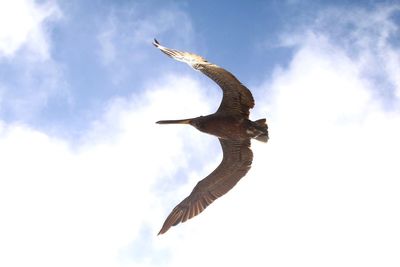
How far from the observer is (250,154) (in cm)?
1237

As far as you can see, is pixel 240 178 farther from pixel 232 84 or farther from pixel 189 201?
pixel 232 84

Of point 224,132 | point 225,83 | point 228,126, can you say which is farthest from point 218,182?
point 225,83

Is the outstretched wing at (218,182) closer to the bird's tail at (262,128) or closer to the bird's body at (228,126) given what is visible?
the bird's body at (228,126)

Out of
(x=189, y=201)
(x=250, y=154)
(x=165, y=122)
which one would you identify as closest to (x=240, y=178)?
(x=250, y=154)

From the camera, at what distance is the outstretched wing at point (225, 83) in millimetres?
10438

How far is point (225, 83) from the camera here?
10820 mm

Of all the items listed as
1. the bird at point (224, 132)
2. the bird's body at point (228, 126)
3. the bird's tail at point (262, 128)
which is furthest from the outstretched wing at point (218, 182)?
the bird's tail at point (262, 128)

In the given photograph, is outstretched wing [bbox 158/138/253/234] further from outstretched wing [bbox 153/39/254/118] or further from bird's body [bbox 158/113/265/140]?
outstretched wing [bbox 153/39/254/118]

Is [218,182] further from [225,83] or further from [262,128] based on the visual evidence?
[225,83]

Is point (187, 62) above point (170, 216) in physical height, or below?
above

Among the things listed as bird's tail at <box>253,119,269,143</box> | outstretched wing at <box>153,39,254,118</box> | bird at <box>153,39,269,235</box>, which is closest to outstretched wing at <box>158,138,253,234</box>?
bird at <box>153,39,269,235</box>

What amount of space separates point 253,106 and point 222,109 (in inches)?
29.5

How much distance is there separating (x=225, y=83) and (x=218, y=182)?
3008 millimetres

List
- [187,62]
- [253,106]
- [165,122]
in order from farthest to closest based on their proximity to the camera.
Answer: [165,122]
[253,106]
[187,62]
